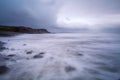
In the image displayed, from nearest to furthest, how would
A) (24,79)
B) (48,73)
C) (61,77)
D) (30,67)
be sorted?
(24,79) < (61,77) < (48,73) < (30,67)

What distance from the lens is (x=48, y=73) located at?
4820 mm

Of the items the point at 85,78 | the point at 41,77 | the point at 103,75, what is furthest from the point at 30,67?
the point at 103,75

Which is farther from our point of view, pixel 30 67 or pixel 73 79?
pixel 30 67

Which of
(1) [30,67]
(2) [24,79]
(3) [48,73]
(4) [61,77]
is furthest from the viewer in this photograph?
(1) [30,67]

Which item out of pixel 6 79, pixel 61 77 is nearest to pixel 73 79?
pixel 61 77

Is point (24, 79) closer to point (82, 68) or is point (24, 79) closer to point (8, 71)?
point (8, 71)

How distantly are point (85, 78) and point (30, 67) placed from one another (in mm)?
2642

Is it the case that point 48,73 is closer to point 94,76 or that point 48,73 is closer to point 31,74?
point 31,74

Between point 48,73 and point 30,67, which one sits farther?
point 30,67

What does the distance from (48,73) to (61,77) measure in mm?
678

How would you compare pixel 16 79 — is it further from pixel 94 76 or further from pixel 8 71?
pixel 94 76

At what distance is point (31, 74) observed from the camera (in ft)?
15.3

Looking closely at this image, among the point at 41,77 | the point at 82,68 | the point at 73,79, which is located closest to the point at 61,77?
the point at 73,79

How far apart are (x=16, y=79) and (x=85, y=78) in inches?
99.4
